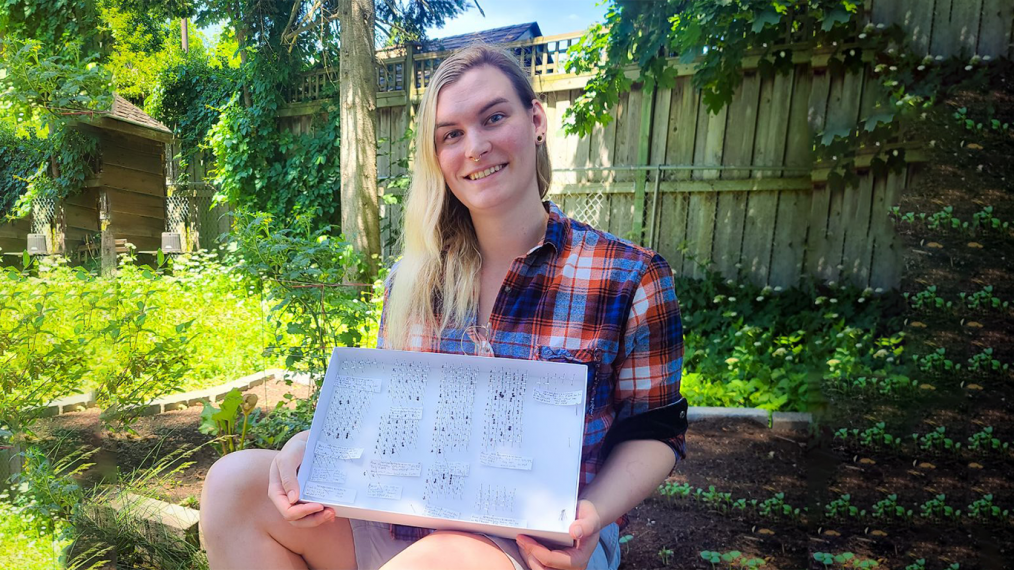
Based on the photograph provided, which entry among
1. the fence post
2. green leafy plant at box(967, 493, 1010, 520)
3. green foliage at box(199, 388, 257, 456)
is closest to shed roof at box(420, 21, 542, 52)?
the fence post

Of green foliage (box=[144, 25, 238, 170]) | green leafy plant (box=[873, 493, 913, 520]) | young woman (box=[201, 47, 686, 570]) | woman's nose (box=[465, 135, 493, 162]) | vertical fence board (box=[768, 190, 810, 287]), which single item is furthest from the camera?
vertical fence board (box=[768, 190, 810, 287])

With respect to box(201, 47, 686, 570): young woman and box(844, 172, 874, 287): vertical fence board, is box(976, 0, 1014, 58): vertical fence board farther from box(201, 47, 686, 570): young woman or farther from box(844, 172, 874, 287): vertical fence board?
box(201, 47, 686, 570): young woman

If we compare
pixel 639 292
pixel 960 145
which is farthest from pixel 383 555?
pixel 960 145

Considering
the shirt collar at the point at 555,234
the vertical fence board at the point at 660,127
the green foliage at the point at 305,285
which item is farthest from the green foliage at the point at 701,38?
the shirt collar at the point at 555,234

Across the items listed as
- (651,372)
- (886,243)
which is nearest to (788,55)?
(886,243)

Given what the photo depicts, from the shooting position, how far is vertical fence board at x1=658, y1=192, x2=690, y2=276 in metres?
3.86

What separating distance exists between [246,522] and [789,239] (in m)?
3.41

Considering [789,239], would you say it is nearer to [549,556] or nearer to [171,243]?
[549,556]

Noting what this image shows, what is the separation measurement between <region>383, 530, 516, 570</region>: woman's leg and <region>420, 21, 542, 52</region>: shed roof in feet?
10.4

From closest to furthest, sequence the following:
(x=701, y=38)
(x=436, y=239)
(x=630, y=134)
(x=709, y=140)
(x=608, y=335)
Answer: (x=608, y=335), (x=436, y=239), (x=701, y=38), (x=709, y=140), (x=630, y=134)

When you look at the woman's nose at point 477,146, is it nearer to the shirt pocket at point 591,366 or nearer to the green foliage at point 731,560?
the shirt pocket at point 591,366

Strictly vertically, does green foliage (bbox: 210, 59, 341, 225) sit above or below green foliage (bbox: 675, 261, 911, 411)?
above

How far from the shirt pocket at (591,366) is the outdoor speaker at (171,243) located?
10.0 feet

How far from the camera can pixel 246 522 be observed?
0.88 meters
